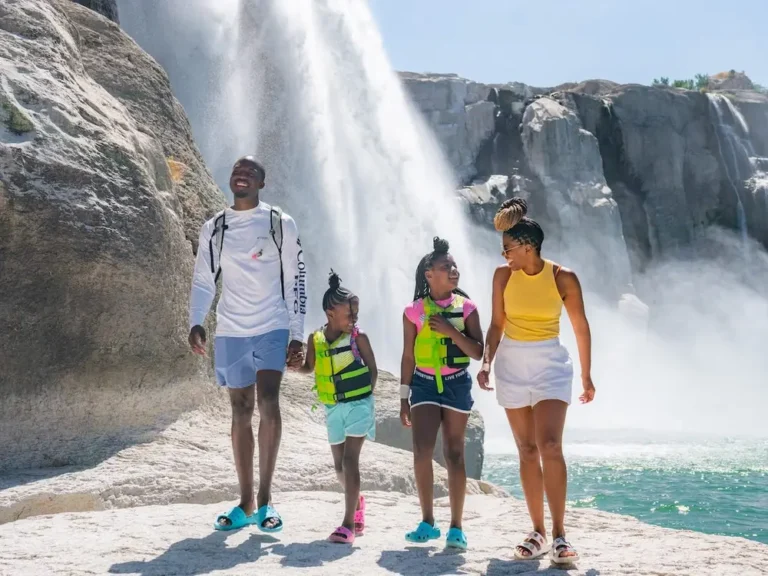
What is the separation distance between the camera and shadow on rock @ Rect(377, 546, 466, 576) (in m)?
3.33

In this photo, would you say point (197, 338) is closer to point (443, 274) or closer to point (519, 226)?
point (443, 274)

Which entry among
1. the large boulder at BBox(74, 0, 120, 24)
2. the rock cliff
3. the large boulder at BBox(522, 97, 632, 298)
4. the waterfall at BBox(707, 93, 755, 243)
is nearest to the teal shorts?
the large boulder at BBox(74, 0, 120, 24)

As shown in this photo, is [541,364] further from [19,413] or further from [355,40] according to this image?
[355,40]

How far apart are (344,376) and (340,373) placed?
3 centimetres

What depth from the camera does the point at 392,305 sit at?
1869cm

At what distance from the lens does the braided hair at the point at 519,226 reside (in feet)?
12.5

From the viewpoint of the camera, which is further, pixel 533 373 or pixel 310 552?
pixel 533 373

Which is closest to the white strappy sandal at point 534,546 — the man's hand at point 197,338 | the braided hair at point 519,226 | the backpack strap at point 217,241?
the braided hair at point 519,226

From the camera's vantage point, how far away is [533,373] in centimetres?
368

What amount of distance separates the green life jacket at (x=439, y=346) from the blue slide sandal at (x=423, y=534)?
615 mm

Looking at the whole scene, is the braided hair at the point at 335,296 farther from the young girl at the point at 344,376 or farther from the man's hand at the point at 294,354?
the man's hand at the point at 294,354

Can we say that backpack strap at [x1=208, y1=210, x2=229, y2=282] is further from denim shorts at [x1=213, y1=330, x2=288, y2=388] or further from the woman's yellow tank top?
the woman's yellow tank top

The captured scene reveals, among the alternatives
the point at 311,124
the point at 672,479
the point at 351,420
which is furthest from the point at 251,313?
the point at 311,124

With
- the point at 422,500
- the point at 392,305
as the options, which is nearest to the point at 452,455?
the point at 422,500
